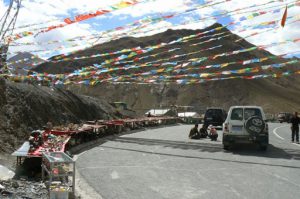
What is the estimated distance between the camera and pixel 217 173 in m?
10.9

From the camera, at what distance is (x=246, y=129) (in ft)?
51.7

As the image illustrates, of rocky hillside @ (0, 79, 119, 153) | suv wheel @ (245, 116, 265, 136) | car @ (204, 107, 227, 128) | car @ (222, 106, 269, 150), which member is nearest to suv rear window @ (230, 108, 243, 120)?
Result: car @ (222, 106, 269, 150)

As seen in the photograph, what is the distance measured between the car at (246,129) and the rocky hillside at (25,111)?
8.84m

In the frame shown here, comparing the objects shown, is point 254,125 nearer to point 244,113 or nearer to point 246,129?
point 246,129

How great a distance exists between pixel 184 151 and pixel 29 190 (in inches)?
357

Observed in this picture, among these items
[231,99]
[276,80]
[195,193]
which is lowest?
[195,193]

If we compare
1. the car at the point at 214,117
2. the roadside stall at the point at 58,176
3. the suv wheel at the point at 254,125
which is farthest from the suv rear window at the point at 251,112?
the car at the point at 214,117

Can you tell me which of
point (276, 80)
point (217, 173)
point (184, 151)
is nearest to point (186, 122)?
point (184, 151)

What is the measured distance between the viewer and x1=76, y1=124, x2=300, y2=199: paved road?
8438 mm

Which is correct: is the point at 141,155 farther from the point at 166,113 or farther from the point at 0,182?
the point at 166,113

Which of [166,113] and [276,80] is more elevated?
[276,80]

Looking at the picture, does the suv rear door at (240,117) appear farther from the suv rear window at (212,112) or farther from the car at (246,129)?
the suv rear window at (212,112)

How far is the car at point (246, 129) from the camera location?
15695 mm

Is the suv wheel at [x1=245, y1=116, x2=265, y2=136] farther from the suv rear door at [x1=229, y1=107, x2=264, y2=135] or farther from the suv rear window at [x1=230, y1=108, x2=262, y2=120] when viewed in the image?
the suv rear window at [x1=230, y1=108, x2=262, y2=120]
